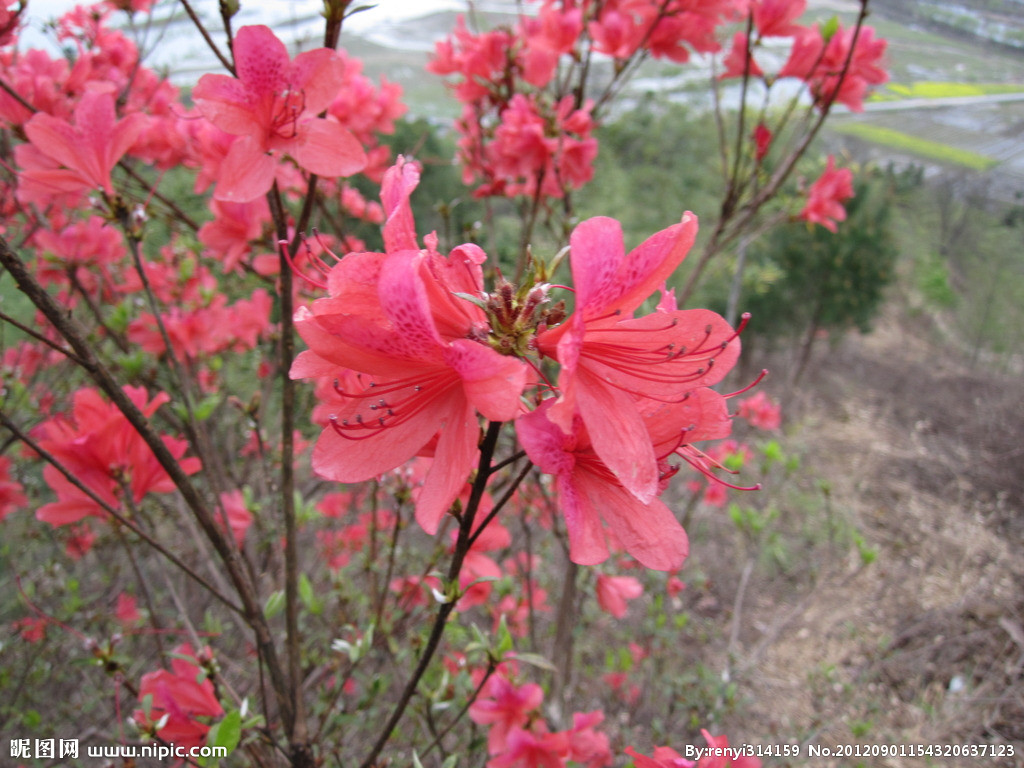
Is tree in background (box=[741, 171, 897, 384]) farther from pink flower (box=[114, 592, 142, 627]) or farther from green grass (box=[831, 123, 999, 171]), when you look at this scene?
pink flower (box=[114, 592, 142, 627])

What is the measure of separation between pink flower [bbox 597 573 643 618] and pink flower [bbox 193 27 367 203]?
142cm

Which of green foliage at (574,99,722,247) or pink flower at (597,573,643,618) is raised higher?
green foliage at (574,99,722,247)

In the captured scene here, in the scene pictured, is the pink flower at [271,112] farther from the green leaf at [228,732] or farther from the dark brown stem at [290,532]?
the green leaf at [228,732]

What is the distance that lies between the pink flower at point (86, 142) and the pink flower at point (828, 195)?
2.26m

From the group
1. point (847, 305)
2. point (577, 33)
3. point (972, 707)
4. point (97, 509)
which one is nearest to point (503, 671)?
point (97, 509)

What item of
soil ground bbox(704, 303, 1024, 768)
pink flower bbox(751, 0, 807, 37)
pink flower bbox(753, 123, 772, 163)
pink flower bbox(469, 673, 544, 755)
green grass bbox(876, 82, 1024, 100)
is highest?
green grass bbox(876, 82, 1024, 100)

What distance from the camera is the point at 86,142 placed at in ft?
3.54

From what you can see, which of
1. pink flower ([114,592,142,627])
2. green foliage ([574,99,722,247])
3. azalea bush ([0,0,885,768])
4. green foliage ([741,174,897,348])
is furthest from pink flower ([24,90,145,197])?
green foliage ([741,174,897,348])

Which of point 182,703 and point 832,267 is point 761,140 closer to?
point 182,703

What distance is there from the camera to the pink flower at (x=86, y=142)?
1.06m

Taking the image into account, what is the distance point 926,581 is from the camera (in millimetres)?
5590

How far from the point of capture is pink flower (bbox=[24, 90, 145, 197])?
106 centimetres

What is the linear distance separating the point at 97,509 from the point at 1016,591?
6.70m

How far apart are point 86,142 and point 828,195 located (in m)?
2.37
